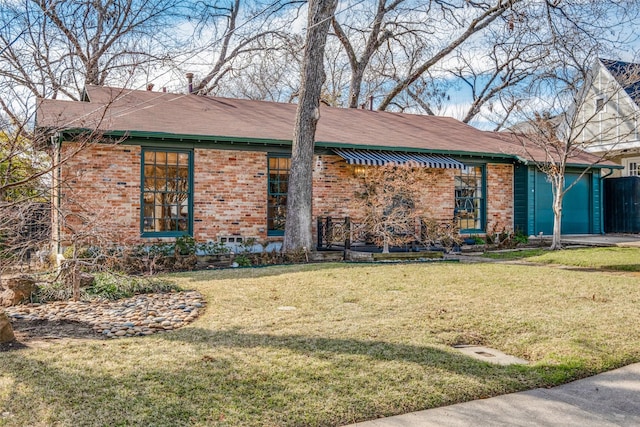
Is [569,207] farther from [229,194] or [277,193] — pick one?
[229,194]

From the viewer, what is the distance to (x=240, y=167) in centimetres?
1329

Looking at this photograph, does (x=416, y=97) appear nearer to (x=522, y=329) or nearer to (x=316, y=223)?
(x=316, y=223)

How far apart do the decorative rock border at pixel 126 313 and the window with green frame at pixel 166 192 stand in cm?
495

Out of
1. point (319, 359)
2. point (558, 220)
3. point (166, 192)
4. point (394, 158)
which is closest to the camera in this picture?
point (319, 359)

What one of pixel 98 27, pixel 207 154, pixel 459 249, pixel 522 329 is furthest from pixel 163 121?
pixel 522 329

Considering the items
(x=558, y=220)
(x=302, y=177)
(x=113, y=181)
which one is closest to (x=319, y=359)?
(x=302, y=177)

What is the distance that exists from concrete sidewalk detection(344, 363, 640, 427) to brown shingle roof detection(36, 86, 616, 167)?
872cm

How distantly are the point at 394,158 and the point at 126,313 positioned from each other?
9175 mm

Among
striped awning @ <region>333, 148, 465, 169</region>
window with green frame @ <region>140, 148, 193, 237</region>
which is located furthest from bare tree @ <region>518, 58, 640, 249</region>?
window with green frame @ <region>140, 148, 193, 237</region>

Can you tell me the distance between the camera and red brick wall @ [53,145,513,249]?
11.8 meters

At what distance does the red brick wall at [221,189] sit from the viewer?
38.7 feet

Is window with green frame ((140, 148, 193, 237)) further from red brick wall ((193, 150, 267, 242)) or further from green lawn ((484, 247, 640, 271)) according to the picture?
green lawn ((484, 247, 640, 271))

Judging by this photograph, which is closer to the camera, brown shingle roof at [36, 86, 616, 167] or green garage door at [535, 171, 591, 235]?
brown shingle roof at [36, 86, 616, 167]

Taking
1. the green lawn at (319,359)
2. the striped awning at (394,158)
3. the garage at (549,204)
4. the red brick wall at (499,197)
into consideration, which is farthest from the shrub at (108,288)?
the garage at (549,204)
